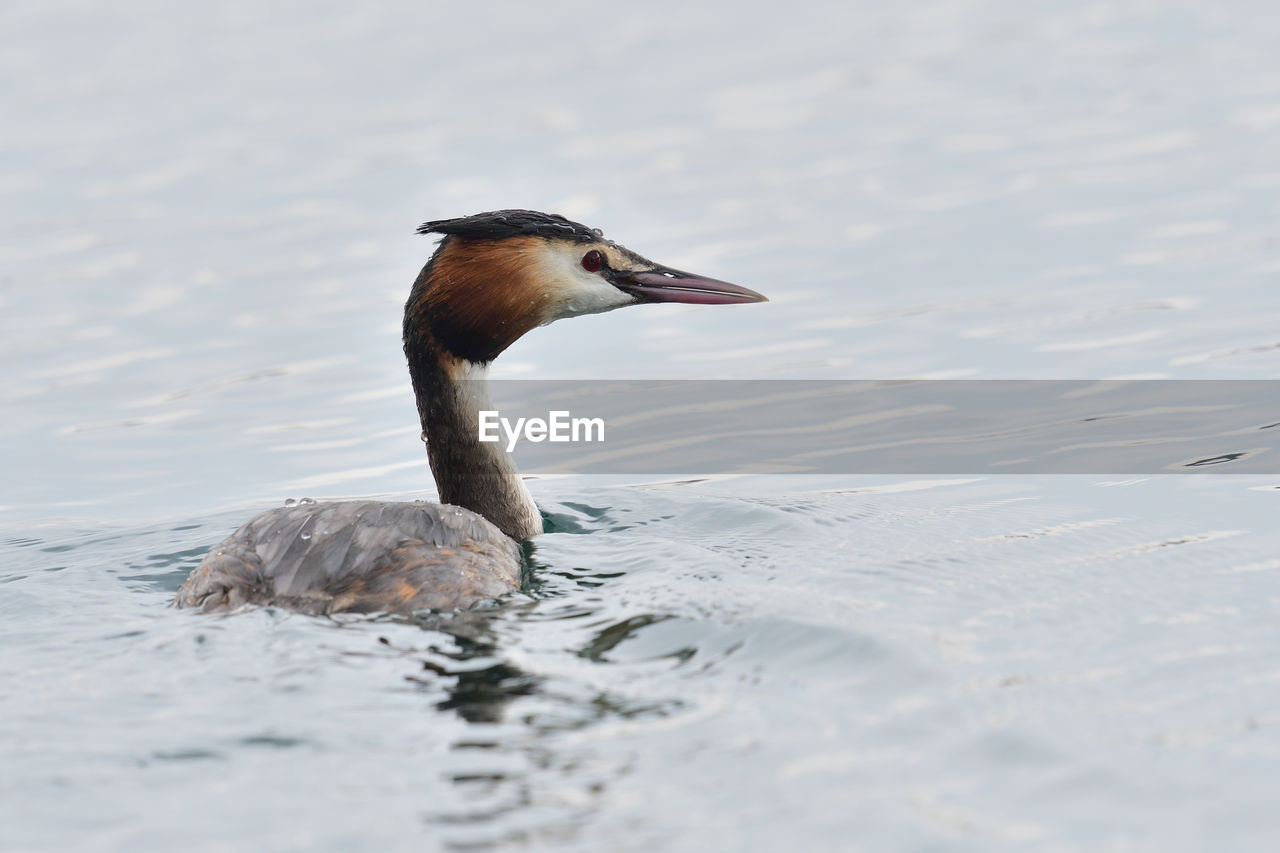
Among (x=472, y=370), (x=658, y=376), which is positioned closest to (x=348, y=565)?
(x=472, y=370)

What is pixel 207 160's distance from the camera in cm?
1496

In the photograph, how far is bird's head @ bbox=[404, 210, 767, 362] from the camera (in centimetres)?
749

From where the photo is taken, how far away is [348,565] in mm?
6254

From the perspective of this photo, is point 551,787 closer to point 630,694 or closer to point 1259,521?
point 630,694

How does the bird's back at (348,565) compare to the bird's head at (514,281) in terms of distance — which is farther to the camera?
the bird's head at (514,281)

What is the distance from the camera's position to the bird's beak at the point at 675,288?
786 cm

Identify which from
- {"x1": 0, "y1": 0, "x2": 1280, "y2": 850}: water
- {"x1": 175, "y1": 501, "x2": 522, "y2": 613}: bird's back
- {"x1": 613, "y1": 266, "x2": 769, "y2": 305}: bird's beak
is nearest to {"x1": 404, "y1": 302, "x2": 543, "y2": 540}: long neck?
{"x1": 0, "y1": 0, "x2": 1280, "y2": 850}: water

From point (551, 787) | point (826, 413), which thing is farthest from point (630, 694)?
point (826, 413)

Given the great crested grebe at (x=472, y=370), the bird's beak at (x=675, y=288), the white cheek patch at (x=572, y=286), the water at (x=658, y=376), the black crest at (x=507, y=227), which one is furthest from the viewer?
the bird's beak at (x=675, y=288)

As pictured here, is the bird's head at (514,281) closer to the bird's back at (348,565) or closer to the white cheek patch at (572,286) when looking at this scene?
the white cheek patch at (572,286)

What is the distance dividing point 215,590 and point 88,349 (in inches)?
232

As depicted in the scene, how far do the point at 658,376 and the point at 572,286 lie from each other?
3015mm

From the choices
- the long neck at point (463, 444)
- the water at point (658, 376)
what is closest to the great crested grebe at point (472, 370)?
the long neck at point (463, 444)

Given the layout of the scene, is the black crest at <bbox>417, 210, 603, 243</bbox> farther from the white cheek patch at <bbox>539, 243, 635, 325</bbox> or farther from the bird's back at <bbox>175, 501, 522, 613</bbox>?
the bird's back at <bbox>175, 501, 522, 613</bbox>
